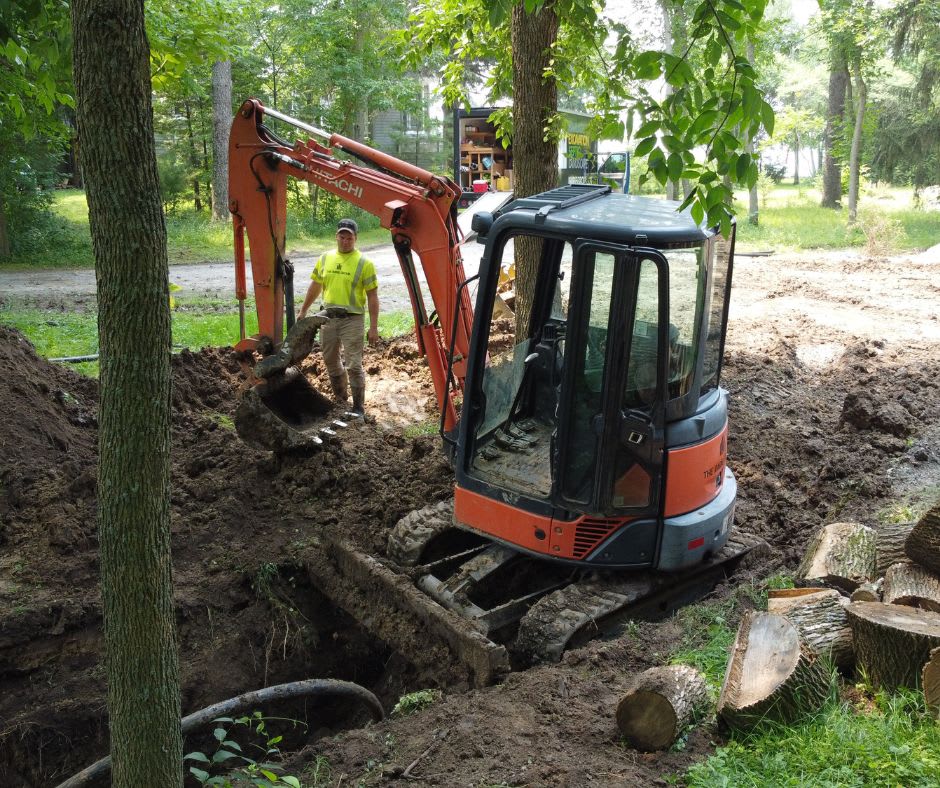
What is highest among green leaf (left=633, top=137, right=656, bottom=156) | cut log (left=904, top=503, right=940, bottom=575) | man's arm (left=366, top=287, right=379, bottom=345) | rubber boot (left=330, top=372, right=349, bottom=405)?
green leaf (left=633, top=137, right=656, bottom=156)

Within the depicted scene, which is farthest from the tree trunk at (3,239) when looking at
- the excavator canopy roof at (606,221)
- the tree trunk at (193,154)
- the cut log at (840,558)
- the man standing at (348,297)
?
the cut log at (840,558)

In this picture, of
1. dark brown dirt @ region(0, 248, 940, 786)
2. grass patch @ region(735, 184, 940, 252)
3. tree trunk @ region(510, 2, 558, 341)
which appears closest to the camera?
dark brown dirt @ region(0, 248, 940, 786)

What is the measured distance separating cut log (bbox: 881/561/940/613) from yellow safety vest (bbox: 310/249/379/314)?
5.41 metres

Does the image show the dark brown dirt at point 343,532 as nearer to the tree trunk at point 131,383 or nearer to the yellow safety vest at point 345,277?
the yellow safety vest at point 345,277

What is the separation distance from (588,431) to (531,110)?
367 cm

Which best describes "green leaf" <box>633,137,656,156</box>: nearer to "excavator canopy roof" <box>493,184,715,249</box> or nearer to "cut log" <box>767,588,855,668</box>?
"excavator canopy roof" <box>493,184,715,249</box>

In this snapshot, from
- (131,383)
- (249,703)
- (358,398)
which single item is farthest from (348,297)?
(131,383)

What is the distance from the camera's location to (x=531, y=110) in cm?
753

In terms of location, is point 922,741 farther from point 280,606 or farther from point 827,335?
point 827,335

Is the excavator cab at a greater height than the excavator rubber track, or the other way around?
the excavator cab

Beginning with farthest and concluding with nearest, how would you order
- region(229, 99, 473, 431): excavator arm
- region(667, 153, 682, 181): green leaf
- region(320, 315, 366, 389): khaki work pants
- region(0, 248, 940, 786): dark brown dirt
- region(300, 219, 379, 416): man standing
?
region(320, 315, 366, 389): khaki work pants
region(300, 219, 379, 416): man standing
region(229, 99, 473, 431): excavator arm
region(0, 248, 940, 786): dark brown dirt
region(667, 153, 682, 181): green leaf

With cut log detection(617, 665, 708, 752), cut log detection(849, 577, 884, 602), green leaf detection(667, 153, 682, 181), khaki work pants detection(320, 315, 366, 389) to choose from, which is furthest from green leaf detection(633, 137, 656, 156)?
khaki work pants detection(320, 315, 366, 389)

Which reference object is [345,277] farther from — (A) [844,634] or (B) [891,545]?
(A) [844,634]

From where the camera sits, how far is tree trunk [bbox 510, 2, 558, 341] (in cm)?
733
